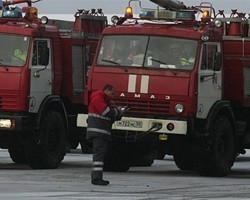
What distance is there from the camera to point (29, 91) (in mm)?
22922

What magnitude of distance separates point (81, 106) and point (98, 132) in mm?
5422

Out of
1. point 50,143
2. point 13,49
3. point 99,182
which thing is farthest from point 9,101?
point 99,182

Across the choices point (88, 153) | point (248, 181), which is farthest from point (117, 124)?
point (88, 153)

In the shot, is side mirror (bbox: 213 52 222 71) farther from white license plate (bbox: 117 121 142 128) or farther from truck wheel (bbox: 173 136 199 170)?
white license plate (bbox: 117 121 142 128)

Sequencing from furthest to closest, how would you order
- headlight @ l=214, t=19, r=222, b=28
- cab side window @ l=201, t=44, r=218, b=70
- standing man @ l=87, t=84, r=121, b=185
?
headlight @ l=214, t=19, r=222, b=28 < cab side window @ l=201, t=44, r=218, b=70 < standing man @ l=87, t=84, r=121, b=185

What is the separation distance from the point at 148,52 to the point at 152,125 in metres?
1.35

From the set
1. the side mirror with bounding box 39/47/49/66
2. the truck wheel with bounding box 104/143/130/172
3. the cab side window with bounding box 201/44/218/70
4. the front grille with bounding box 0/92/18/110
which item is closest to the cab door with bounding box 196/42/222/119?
the cab side window with bounding box 201/44/218/70

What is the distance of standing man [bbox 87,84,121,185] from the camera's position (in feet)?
63.3

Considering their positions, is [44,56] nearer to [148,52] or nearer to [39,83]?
[39,83]

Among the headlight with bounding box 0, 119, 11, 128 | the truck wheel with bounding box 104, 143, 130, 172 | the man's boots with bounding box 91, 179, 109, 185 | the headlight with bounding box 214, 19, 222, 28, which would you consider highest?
the headlight with bounding box 214, 19, 222, 28

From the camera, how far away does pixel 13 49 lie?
909 inches

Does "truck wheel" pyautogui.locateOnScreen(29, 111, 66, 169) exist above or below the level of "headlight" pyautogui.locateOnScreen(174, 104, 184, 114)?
below

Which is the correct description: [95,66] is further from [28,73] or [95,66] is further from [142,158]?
[142,158]

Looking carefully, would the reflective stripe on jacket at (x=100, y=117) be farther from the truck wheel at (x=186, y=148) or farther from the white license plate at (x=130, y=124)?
the truck wheel at (x=186, y=148)
